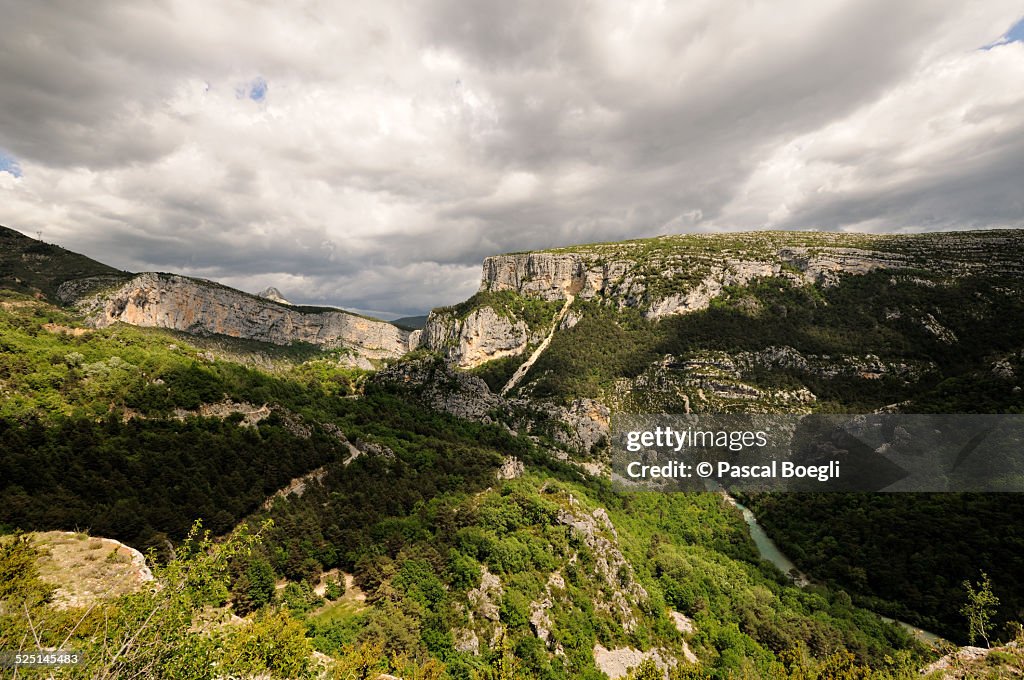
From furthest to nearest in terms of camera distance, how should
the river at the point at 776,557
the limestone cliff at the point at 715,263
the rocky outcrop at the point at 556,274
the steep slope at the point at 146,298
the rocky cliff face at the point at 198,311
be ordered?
1. the rocky outcrop at the point at 556,274
2. the limestone cliff at the point at 715,263
3. the rocky cliff face at the point at 198,311
4. the steep slope at the point at 146,298
5. the river at the point at 776,557

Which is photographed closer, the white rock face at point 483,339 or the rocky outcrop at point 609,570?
the rocky outcrop at point 609,570

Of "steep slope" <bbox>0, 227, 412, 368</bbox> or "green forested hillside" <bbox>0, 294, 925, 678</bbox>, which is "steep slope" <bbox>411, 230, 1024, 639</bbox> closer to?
"green forested hillside" <bbox>0, 294, 925, 678</bbox>

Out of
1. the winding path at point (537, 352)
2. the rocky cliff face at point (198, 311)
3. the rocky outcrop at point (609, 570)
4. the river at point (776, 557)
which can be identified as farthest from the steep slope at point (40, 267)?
the river at point (776, 557)

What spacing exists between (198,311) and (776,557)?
201 meters

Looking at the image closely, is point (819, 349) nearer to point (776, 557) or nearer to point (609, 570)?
point (776, 557)

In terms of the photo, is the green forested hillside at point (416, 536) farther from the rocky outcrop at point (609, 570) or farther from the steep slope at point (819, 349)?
the steep slope at point (819, 349)

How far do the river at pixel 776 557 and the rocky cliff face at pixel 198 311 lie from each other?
162840 mm

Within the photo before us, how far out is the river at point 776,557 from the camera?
4959 centimetres

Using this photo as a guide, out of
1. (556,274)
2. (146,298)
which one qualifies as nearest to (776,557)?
(556,274)

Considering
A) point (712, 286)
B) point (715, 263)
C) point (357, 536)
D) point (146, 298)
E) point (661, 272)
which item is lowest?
point (357, 536)

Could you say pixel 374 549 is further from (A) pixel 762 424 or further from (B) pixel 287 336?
(B) pixel 287 336

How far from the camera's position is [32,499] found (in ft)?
69.3

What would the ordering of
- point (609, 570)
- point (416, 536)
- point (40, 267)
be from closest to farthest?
point (416, 536) < point (609, 570) < point (40, 267)

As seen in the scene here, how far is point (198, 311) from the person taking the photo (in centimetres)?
16088
